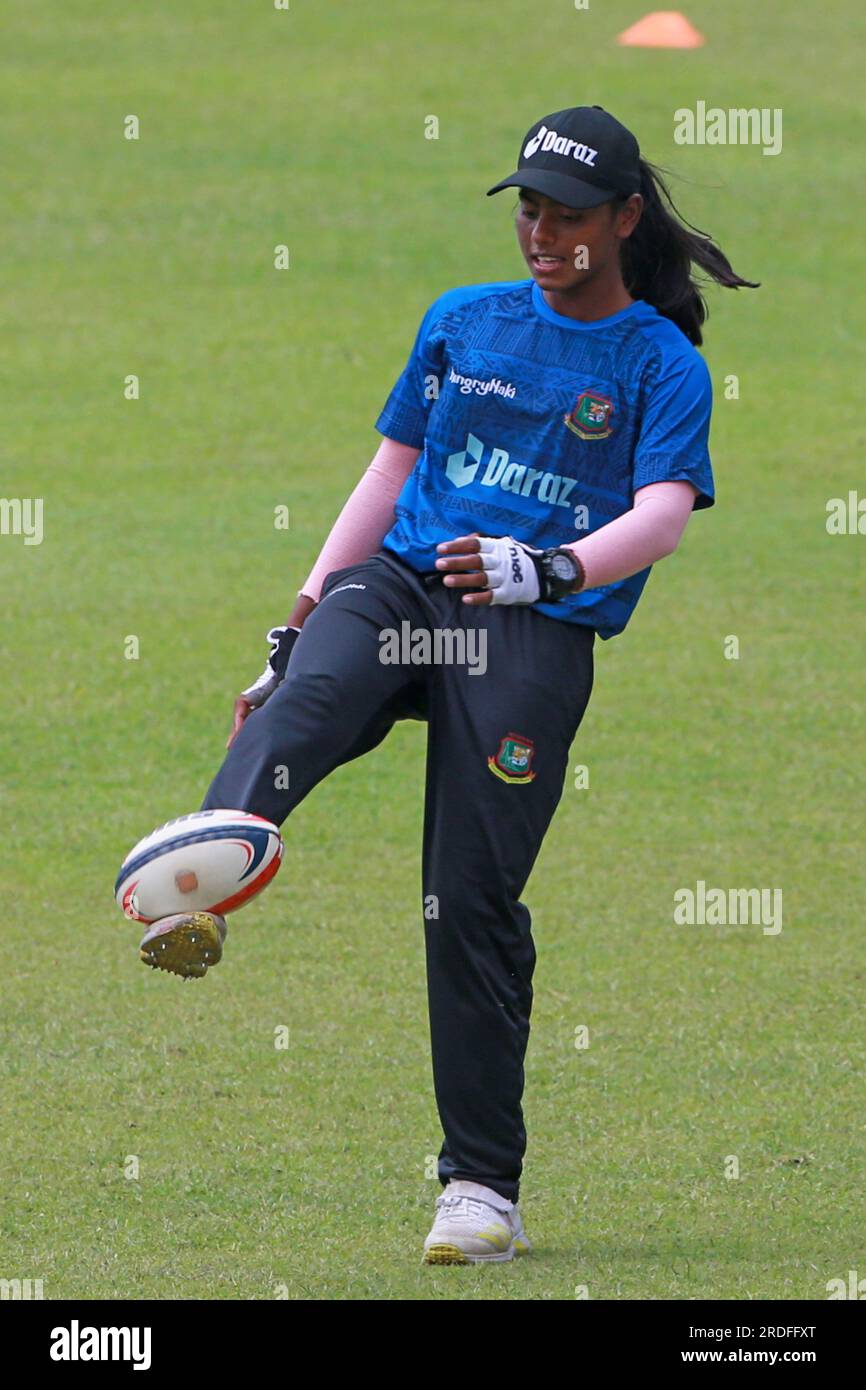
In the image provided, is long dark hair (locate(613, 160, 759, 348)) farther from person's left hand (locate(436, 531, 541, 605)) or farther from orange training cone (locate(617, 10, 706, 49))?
orange training cone (locate(617, 10, 706, 49))

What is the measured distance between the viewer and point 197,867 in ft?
13.9

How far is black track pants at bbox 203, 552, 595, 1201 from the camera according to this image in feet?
15.5

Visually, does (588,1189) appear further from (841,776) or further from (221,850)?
(841,776)

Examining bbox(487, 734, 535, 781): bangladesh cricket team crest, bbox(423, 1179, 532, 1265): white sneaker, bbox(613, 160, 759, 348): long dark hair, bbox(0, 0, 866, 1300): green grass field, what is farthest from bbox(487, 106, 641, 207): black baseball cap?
bbox(0, 0, 866, 1300): green grass field

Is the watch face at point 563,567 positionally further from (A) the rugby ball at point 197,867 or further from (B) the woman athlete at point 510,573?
(A) the rugby ball at point 197,867

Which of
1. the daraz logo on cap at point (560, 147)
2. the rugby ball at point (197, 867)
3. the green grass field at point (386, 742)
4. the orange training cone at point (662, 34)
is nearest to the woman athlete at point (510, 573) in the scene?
the daraz logo on cap at point (560, 147)

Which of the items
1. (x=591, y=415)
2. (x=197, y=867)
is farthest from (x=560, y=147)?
(x=197, y=867)

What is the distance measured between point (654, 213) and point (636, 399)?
1.43ft

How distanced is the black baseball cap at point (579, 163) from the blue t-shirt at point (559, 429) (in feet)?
0.90

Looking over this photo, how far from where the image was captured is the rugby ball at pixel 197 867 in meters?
4.23

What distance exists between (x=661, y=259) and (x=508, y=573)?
859 millimetres

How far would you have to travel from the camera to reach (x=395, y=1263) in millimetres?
4895

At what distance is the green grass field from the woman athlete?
1.77 feet

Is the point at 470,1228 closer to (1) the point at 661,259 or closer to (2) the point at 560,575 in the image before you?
(2) the point at 560,575
